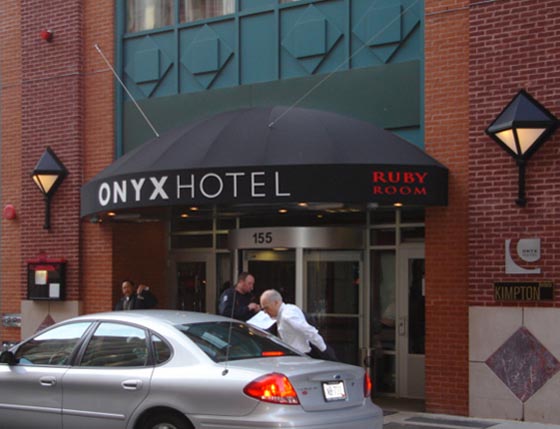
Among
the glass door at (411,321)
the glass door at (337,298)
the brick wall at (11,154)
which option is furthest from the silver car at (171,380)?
the brick wall at (11,154)

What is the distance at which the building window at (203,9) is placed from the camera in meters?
14.1

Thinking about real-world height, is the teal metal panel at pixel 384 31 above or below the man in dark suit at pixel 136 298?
above

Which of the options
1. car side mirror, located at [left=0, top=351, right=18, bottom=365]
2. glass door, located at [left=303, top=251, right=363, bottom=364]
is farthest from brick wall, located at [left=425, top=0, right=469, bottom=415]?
car side mirror, located at [left=0, top=351, right=18, bottom=365]

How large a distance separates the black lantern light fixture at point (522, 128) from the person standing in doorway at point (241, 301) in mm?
3735

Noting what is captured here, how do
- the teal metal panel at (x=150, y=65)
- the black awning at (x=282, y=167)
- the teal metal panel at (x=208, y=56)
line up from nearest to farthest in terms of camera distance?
the black awning at (x=282, y=167) → the teal metal panel at (x=208, y=56) → the teal metal panel at (x=150, y=65)

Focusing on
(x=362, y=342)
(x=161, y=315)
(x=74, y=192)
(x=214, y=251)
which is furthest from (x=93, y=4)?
(x=161, y=315)

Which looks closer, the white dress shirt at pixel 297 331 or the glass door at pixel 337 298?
the white dress shirt at pixel 297 331

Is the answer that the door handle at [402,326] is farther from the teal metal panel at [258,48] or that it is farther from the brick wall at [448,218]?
the teal metal panel at [258,48]

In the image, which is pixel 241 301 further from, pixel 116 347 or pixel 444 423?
pixel 116 347

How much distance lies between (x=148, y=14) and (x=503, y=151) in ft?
22.0

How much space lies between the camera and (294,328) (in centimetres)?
977

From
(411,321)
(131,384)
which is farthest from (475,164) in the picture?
(131,384)

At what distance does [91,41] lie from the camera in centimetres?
1543

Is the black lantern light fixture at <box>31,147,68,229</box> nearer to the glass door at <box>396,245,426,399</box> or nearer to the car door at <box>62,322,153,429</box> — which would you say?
the glass door at <box>396,245,426,399</box>
